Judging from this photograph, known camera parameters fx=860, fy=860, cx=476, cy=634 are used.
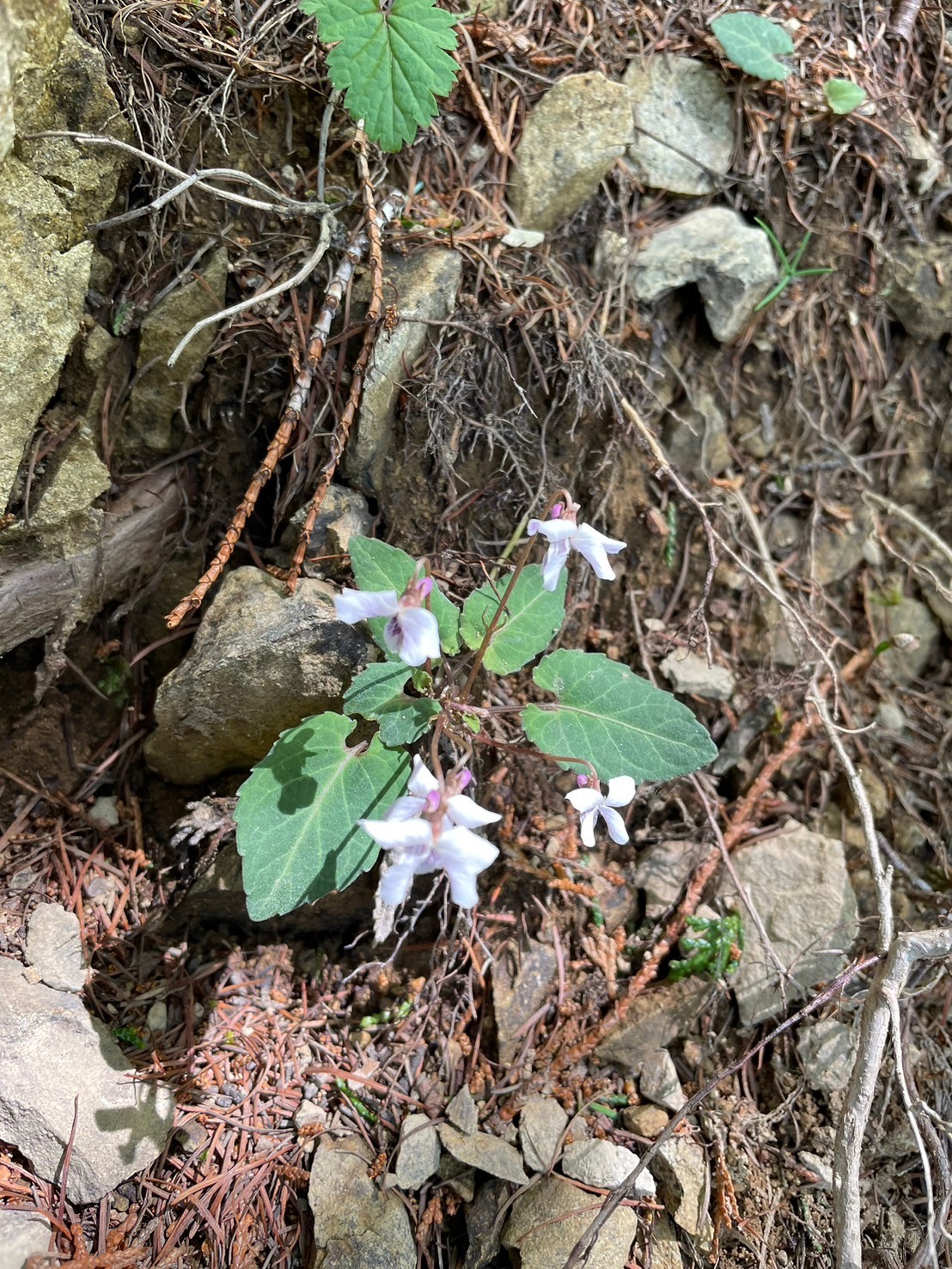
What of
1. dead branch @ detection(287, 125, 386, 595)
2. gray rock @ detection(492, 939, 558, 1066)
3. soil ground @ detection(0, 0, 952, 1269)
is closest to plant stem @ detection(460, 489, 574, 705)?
soil ground @ detection(0, 0, 952, 1269)

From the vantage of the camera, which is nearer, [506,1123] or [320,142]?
[506,1123]

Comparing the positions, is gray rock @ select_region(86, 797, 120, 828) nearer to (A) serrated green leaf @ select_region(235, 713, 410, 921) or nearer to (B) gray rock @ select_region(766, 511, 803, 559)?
(A) serrated green leaf @ select_region(235, 713, 410, 921)


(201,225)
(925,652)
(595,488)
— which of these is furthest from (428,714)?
(925,652)

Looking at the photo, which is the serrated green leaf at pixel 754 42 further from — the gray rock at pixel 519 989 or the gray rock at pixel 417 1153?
the gray rock at pixel 417 1153

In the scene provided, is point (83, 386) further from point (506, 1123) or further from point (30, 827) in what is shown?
point (506, 1123)

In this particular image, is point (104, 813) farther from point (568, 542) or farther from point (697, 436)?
point (697, 436)

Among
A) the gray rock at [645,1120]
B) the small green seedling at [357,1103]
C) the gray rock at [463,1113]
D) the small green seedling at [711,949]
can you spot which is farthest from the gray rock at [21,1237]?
the small green seedling at [711,949]

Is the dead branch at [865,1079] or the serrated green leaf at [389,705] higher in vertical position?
the serrated green leaf at [389,705]
